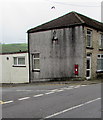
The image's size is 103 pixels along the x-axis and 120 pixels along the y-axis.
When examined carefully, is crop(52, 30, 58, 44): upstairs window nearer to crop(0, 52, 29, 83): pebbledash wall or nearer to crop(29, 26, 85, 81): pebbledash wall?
crop(29, 26, 85, 81): pebbledash wall

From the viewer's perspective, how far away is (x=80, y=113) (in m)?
6.22

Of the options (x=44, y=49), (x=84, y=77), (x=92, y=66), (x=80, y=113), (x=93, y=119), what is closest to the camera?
(x=93, y=119)

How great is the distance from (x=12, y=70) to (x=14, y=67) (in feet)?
1.78

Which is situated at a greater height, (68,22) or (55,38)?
(68,22)

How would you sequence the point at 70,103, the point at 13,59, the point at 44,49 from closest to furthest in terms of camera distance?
the point at 70,103, the point at 44,49, the point at 13,59

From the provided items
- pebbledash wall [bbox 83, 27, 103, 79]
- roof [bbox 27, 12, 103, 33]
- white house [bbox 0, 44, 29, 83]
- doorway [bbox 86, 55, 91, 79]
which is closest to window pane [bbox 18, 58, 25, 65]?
white house [bbox 0, 44, 29, 83]

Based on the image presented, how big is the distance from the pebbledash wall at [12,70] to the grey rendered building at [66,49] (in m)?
0.74

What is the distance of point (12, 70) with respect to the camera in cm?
2319

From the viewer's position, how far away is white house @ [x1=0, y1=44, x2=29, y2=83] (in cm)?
2225

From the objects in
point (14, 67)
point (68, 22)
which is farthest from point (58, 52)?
point (14, 67)

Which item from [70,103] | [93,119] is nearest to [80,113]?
[93,119]

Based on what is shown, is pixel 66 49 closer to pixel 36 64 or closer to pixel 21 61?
pixel 36 64

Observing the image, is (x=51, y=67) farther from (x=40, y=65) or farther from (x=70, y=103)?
(x=70, y=103)

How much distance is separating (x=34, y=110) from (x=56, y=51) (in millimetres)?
13615
